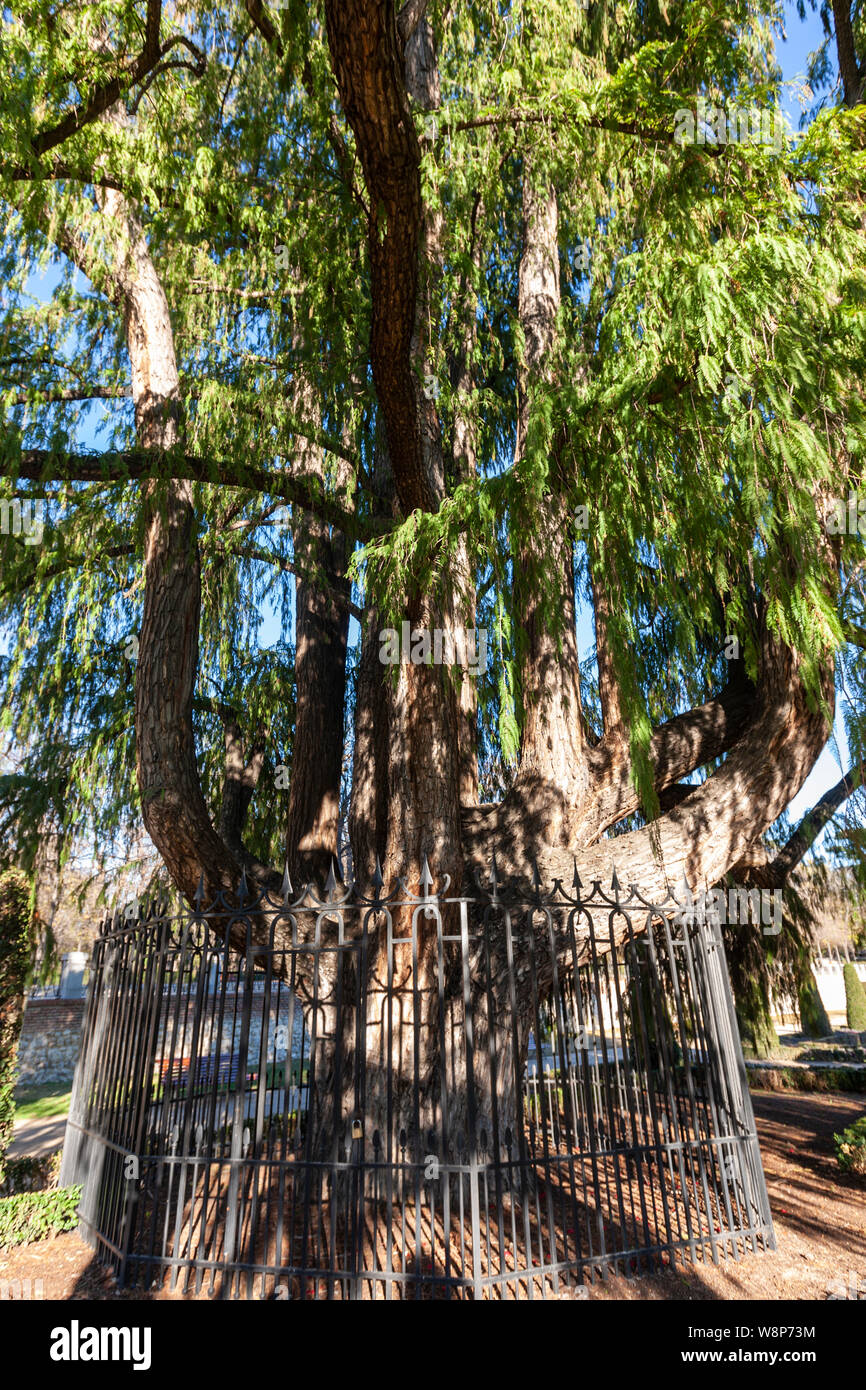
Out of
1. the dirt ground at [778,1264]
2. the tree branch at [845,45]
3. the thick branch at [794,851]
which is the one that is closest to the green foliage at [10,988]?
the dirt ground at [778,1264]

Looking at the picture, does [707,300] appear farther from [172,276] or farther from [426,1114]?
[172,276]

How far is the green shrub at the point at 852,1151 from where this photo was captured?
20.6 ft

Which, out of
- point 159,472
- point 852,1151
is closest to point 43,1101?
point 852,1151

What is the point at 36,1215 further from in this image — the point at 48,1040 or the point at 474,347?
the point at 48,1040

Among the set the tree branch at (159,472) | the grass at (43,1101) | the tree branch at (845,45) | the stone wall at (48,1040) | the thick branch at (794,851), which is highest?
the tree branch at (845,45)

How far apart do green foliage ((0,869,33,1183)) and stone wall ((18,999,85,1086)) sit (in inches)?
502

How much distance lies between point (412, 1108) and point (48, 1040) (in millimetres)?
16580

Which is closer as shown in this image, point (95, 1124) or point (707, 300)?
point (707, 300)

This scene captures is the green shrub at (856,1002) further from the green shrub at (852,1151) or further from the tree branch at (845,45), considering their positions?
the tree branch at (845,45)

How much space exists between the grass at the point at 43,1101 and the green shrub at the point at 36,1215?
814 cm

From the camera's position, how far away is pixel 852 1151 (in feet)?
20.9
